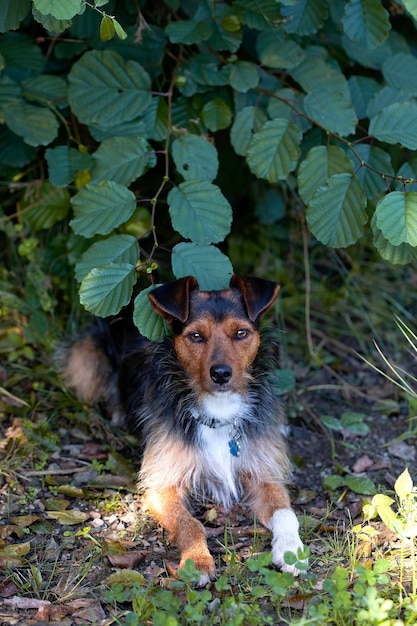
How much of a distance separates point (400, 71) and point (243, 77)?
98cm

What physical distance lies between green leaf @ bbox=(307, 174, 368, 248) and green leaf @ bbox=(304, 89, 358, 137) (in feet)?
1.69

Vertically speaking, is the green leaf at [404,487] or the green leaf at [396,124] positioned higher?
the green leaf at [396,124]

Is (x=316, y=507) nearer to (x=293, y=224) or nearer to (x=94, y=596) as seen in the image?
(x=94, y=596)

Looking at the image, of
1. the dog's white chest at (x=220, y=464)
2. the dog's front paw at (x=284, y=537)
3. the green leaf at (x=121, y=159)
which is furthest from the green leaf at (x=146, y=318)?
the dog's front paw at (x=284, y=537)

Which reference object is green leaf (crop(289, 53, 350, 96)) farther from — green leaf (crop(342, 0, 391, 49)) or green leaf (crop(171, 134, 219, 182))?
green leaf (crop(171, 134, 219, 182))

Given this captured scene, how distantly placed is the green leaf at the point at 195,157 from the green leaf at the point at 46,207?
994 millimetres

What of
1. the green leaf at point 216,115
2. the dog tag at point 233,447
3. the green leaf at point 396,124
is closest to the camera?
the green leaf at point 396,124

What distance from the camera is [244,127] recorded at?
4.27 meters

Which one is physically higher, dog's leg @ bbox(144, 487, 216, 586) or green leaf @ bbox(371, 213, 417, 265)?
green leaf @ bbox(371, 213, 417, 265)

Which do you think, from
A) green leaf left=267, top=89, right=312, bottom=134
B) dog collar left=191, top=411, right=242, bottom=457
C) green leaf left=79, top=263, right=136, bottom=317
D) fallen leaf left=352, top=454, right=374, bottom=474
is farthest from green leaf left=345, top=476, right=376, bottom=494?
green leaf left=267, top=89, right=312, bottom=134

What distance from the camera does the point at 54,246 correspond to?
5223mm

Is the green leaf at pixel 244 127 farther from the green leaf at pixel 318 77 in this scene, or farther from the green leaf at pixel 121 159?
the green leaf at pixel 121 159

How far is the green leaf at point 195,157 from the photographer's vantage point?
417cm

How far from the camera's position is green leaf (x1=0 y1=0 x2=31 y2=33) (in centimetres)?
372
